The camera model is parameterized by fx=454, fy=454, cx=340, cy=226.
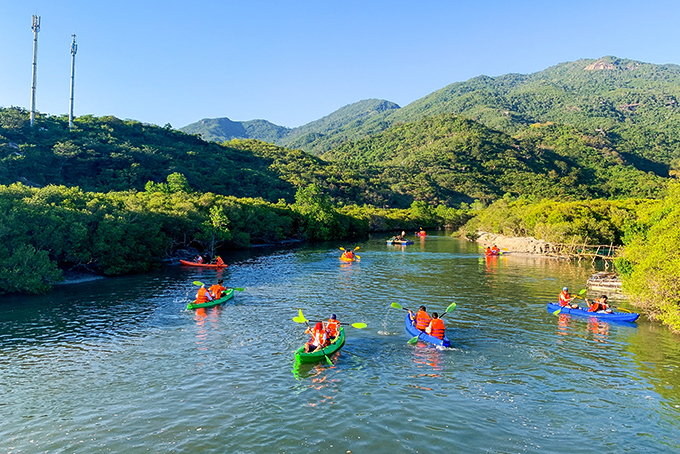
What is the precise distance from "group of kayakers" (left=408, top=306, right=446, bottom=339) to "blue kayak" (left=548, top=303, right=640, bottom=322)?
11.2 meters

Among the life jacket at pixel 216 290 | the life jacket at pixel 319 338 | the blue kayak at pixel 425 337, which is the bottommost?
the blue kayak at pixel 425 337

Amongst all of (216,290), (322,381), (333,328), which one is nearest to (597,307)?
(333,328)

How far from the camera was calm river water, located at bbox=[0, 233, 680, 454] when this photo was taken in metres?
14.4

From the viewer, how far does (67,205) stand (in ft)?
141

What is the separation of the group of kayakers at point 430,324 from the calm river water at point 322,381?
2.82 feet

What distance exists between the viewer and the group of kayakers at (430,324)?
2345cm

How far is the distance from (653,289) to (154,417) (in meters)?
26.7

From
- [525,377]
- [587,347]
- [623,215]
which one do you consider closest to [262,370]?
[525,377]

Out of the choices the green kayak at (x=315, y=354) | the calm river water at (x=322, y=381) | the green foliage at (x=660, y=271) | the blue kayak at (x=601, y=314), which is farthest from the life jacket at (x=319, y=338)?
the green foliage at (x=660, y=271)

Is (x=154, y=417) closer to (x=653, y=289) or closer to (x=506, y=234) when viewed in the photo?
(x=653, y=289)

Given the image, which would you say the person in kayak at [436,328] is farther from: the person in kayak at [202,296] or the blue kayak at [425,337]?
the person in kayak at [202,296]

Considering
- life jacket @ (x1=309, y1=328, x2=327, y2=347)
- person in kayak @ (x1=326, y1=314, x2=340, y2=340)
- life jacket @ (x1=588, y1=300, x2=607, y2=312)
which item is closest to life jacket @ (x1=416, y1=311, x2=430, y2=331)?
person in kayak @ (x1=326, y1=314, x2=340, y2=340)

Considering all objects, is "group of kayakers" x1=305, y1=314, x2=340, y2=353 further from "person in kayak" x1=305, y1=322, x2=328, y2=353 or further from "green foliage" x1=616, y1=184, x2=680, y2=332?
"green foliage" x1=616, y1=184, x2=680, y2=332

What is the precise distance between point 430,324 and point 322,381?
741cm
